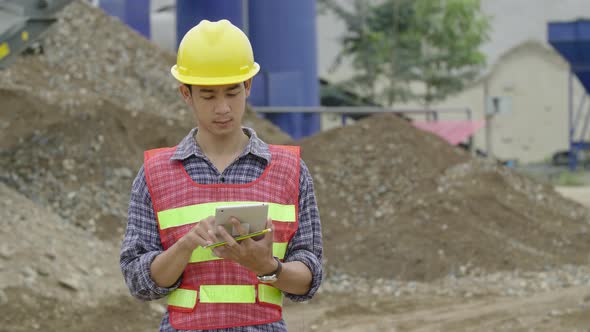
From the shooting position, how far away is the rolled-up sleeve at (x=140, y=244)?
2625 millimetres

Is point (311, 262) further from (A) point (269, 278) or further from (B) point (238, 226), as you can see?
(B) point (238, 226)

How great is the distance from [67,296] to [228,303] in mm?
5677

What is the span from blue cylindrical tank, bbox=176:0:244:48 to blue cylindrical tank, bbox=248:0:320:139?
149cm

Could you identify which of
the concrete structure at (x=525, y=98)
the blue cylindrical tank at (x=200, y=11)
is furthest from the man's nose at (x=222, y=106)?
the concrete structure at (x=525, y=98)

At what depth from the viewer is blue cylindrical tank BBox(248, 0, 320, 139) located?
57.1ft

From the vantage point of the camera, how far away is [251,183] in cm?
266

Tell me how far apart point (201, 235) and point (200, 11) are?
1415 cm

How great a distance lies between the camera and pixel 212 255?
262cm

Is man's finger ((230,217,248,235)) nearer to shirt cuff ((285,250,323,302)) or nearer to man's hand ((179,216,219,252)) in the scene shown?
man's hand ((179,216,219,252))

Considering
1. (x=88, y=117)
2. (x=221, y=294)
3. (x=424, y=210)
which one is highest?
(x=221, y=294)

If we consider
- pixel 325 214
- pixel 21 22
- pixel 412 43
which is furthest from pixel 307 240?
pixel 412 43

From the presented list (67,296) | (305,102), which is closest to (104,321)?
(67,296)

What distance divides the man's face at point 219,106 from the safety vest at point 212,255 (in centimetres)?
15

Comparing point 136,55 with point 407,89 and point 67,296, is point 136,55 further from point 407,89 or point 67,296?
point 407,89
